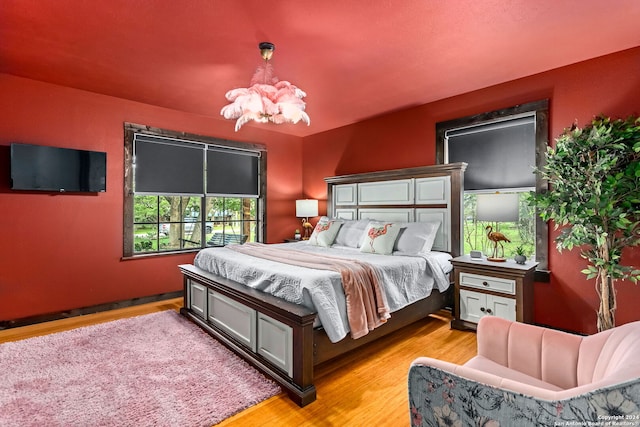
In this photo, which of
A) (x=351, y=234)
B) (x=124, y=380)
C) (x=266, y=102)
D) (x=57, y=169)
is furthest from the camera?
(x=351, y=234)

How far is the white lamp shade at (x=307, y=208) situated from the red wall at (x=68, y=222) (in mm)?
2100

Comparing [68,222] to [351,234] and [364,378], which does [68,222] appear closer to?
[351,234]

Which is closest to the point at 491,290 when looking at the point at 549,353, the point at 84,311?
the point at 549,353

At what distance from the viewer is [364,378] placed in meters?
2.41

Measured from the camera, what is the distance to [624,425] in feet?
2.58

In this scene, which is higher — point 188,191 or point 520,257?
point 188,191

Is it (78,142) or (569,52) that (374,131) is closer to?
(569,52)

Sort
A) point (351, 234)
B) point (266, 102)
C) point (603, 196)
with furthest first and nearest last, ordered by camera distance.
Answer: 1. point (351, 234)
2. point (266, 102)
3. point (603, 196)

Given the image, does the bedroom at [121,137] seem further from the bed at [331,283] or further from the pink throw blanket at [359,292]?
the pink throw blanket at [359,292]

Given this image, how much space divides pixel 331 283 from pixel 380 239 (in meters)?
1.47

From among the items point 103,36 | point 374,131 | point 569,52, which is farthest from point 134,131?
point 569,52

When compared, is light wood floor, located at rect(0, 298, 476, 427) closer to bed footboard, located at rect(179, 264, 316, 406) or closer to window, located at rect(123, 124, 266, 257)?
bed footboard, located at rect(179, 264, 316, 406)

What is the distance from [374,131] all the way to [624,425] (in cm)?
449

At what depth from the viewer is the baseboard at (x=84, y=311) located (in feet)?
11.3
